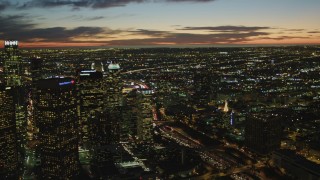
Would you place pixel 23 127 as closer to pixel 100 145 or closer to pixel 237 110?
pixel 100 145

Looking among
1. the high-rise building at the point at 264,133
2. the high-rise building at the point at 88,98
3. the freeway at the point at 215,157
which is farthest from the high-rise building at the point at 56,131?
the high-rise building at the point at 264,133

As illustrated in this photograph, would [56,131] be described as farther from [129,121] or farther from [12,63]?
[12,63]

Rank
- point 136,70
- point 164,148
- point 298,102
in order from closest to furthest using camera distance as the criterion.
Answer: point 164,148 → point 298,102 → point 136,70

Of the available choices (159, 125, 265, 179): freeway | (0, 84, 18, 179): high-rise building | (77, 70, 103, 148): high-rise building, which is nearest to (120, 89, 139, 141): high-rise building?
(77, 70, 103, 148): high-rise building

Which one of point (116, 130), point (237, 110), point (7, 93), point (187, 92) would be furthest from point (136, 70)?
point (7, 93)

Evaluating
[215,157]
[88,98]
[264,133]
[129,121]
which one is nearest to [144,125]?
[129,121]

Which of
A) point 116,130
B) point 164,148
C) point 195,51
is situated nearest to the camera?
point 164,148

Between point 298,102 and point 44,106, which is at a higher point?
point 44,106
